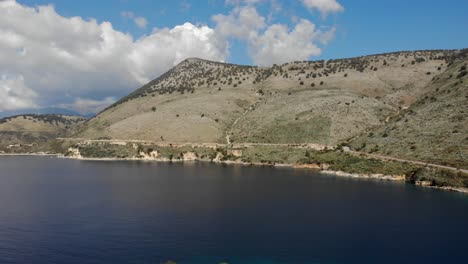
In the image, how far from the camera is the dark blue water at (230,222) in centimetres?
5019

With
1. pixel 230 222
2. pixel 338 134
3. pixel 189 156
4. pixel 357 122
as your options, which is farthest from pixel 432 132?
pixel 189 156

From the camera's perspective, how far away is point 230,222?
2518 inches

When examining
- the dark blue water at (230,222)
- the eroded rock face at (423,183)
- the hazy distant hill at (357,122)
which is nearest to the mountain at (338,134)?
the eroded rock face at (423,183)

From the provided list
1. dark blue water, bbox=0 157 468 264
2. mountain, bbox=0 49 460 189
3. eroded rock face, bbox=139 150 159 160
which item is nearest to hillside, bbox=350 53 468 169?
mountain, bbox=0 49 460 189

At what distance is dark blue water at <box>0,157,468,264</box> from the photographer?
5019cm

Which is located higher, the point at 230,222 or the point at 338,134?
the point at 338,134

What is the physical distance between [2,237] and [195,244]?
2565 cm

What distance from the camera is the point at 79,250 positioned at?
50781 millimetres

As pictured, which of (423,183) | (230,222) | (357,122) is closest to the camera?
(230,222)

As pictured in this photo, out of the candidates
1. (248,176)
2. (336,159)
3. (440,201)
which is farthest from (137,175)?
(440,201)

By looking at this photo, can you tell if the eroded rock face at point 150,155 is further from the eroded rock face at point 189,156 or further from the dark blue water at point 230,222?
the dark blue water at point 230,222

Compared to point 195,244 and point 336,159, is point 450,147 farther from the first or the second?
point 195,244

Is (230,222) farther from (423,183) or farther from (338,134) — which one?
(338,134)

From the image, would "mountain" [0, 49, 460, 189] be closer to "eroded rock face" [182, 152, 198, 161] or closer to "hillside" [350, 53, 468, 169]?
"hillside" [350, 53, 468, 169]
